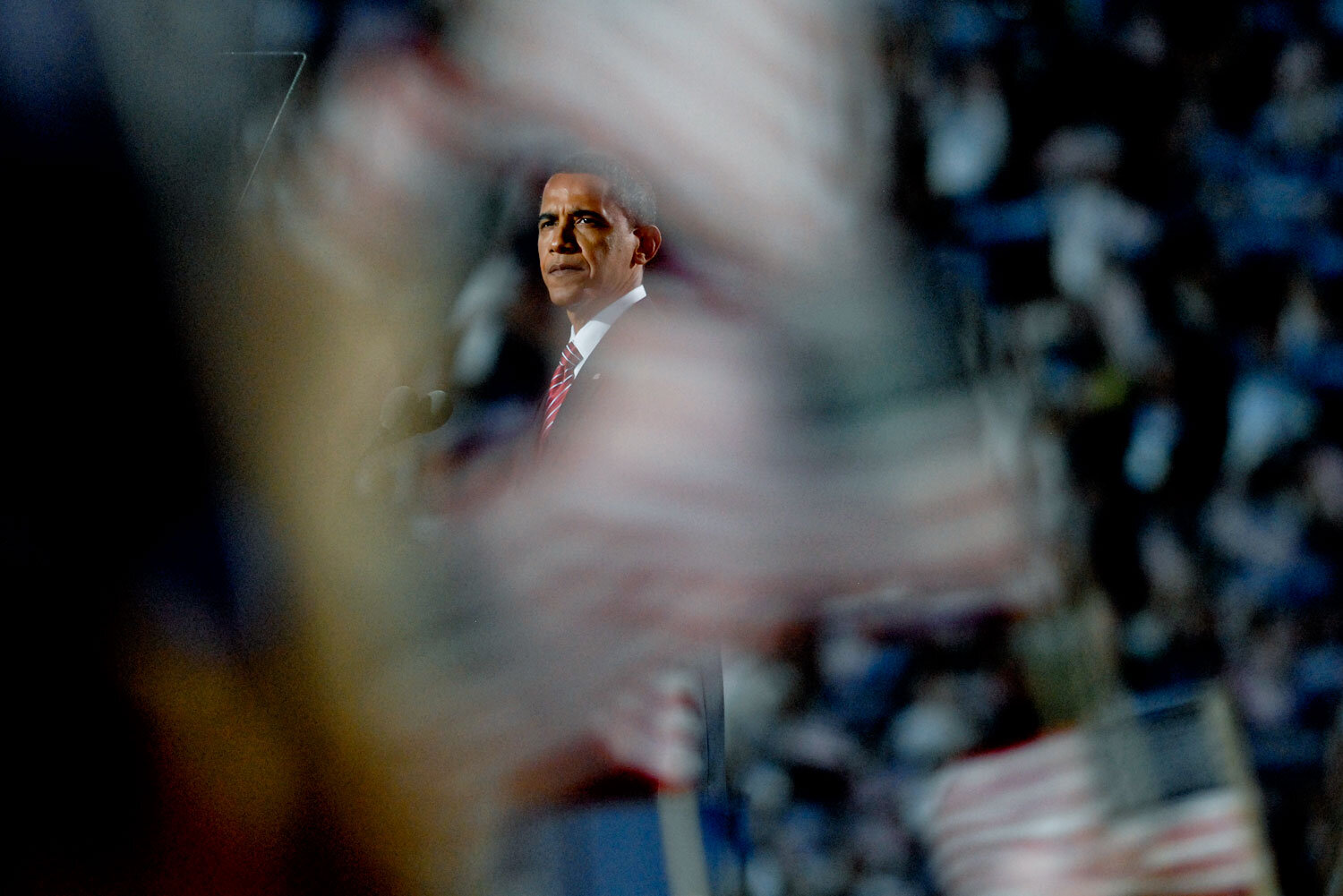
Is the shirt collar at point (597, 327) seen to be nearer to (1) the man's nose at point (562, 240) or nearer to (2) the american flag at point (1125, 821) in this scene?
(1) the man's nose at point (562, 240)

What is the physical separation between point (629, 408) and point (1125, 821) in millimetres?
638

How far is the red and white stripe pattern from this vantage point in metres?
0.90

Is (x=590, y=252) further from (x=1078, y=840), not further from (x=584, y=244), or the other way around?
(x=1078, y=840)

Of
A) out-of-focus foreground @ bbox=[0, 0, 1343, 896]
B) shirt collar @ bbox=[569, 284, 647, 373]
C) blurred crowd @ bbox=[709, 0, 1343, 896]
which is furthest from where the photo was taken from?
blurred crowd @ bbox=[709, 0, 1343, 896]

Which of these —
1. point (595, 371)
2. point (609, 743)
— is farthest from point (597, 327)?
point (609, 743)

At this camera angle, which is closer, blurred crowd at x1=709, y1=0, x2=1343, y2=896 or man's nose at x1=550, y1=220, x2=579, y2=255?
man's nose at x1=550, y1=220, x2=579, y2=255

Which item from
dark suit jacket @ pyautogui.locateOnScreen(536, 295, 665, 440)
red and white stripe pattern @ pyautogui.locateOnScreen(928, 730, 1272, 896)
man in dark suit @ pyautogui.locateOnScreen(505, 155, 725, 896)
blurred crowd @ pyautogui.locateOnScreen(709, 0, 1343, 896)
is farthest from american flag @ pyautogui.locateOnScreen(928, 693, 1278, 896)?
dark suit jacket @ pyautogui.locateOnScreen(536, 295, 665, 440)

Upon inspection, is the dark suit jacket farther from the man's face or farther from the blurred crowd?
the blurred crowd

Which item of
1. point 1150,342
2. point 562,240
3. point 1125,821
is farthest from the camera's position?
point 1150,342

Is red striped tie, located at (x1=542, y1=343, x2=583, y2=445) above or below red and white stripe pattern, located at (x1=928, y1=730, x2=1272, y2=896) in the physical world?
above

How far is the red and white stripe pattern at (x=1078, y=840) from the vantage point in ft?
2.97

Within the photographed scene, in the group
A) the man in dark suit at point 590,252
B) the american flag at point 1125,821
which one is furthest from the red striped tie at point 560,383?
the american flag at point 1125,821

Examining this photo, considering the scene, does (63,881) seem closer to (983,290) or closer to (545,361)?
(545,361)

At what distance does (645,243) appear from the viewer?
59 centimetres
